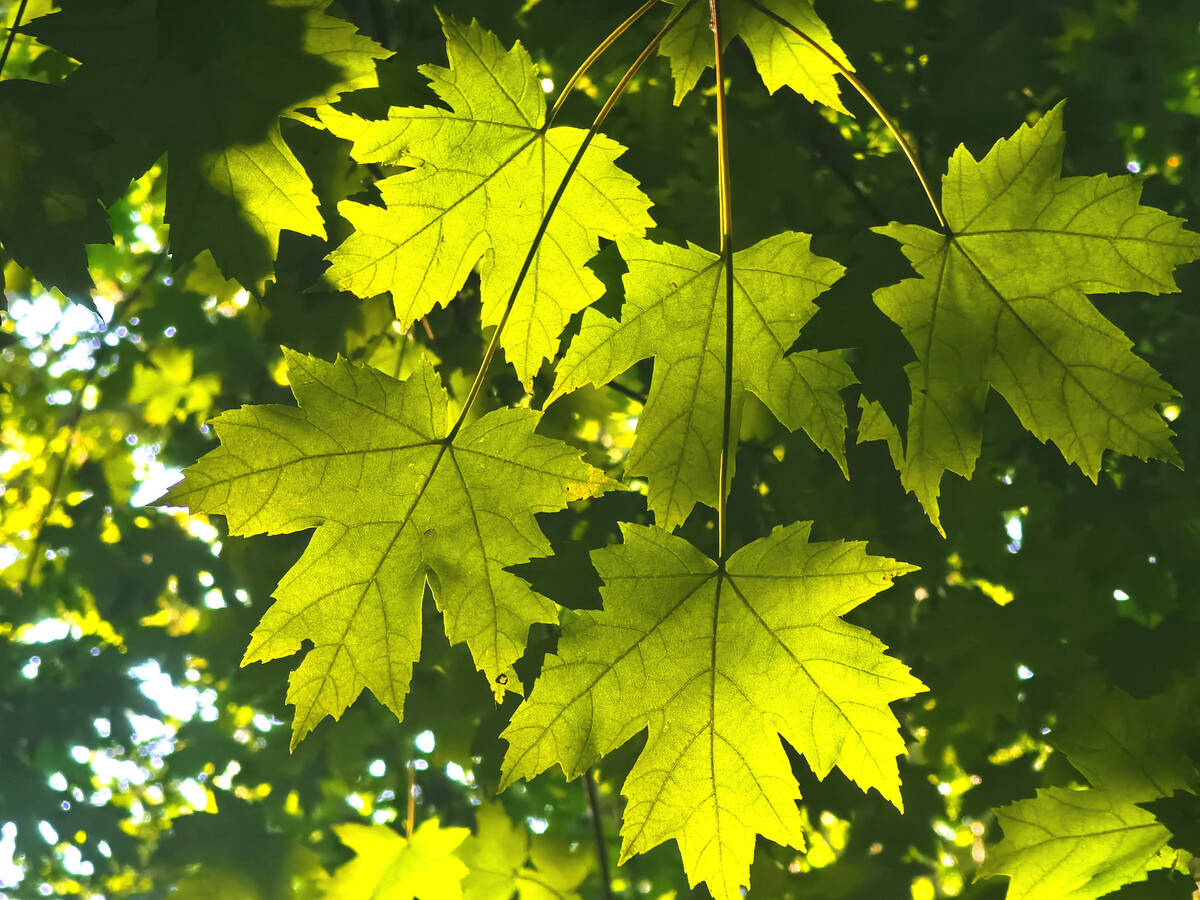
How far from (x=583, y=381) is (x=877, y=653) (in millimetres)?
481

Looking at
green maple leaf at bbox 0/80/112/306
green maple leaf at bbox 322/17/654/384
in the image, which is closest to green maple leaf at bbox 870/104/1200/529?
green maple leaf at bbox 322/17/654/384

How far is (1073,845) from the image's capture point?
152cm

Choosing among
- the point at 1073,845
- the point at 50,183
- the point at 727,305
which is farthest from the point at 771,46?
the point at 1073,845

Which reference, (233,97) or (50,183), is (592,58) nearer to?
(233,97)

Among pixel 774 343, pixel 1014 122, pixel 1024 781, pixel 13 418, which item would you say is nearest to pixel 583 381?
pixel 774 343

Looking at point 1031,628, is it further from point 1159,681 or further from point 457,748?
point 457,748

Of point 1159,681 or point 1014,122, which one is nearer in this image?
point 1159,681

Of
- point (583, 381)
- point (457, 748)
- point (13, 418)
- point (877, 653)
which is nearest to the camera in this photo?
point (877, 653)

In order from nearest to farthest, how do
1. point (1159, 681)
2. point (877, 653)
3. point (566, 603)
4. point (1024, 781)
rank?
point (877, 653) < point (566, 603) < point (1159, 681) < point (1024, 781)

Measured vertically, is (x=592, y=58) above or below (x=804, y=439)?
above

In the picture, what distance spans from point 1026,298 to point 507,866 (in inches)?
77.8

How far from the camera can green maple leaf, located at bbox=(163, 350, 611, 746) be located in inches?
41.9

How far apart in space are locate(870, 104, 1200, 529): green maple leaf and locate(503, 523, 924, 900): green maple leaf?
0.60 feet

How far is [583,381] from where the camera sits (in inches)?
45.9
